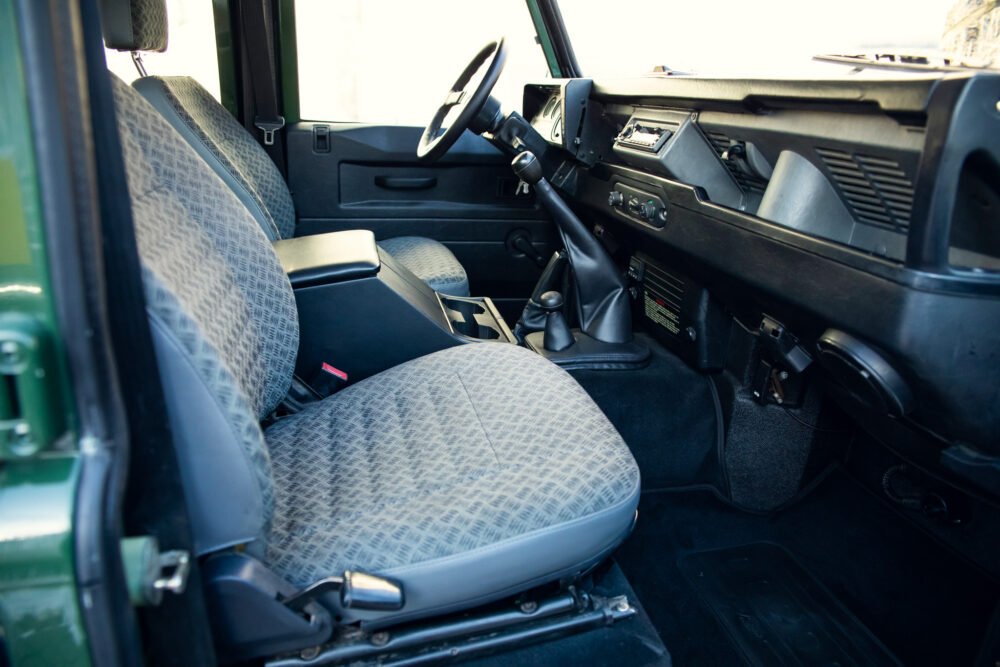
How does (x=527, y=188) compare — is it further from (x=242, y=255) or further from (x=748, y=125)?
(x=242, y=255)

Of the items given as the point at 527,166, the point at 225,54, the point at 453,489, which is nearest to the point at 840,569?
the point at 453,489

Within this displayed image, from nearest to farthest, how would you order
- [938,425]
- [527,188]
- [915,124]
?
[915,124], [938,425], [527,188]

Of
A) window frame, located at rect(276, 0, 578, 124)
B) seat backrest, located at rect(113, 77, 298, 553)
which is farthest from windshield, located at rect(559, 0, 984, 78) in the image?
seat backrest, located at rect(113, 77, 298, 553)

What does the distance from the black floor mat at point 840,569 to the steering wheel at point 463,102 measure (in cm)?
106

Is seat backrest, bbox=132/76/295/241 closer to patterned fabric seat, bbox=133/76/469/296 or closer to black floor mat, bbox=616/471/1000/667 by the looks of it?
patterned fabric seat, bbox=133/76/469/296

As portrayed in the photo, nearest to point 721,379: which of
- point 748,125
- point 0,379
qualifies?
point 748,125

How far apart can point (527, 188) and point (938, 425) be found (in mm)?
1875

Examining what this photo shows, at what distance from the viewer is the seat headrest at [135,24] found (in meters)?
1.38

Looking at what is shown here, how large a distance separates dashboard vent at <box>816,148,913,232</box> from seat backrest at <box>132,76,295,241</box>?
1.32 meters

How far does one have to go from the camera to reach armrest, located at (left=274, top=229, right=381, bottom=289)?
1.50m

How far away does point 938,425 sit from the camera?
1083 mm

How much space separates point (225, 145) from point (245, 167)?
0.11 metres

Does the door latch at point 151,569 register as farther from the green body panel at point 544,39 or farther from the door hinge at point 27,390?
the green body panel at point 544,39

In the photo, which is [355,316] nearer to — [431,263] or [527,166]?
[527,166]
